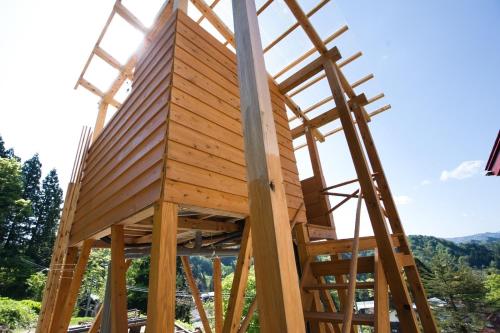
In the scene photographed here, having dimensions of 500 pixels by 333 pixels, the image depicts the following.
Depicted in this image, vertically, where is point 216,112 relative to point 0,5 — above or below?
below

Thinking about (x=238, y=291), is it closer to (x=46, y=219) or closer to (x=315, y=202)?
(x=315, y=202)

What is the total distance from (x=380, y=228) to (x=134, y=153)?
10.8 ft

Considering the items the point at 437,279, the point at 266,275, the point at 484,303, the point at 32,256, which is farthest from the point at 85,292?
the point at 484,303

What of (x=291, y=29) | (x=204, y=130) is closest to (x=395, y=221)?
(x=204, y=130)

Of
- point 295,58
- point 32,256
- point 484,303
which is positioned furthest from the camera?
point 32,256

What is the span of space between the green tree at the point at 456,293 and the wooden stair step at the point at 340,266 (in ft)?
115

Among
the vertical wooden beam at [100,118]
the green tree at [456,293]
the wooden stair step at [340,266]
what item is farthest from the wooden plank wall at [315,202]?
the green tree at [456,293]

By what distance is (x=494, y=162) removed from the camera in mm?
5309

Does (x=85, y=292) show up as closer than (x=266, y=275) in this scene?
No

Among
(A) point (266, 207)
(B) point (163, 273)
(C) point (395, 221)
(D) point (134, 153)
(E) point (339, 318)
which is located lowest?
(E) point (339, 318)

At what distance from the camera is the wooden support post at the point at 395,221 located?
3234 mm

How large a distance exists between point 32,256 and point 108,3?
37.9 metres

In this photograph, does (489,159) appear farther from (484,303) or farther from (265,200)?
(484,303)

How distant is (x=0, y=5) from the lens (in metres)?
6.51
